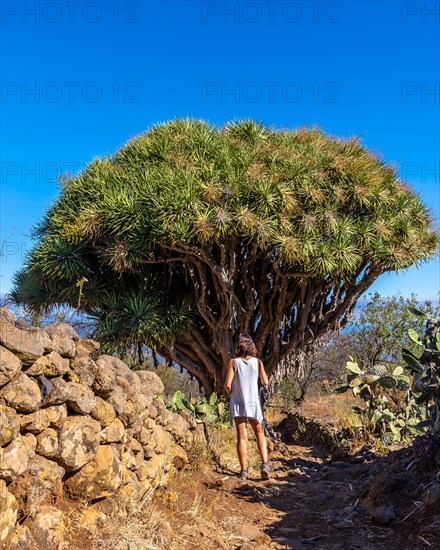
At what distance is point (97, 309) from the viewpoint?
9578 millimetres

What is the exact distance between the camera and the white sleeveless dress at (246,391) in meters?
5.98

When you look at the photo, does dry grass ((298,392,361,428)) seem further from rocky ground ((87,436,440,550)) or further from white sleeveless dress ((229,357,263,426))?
white sleeveless dress ((229,357,263,426))

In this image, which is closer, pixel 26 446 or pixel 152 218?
pixel 26 446

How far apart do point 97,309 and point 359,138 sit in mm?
5488

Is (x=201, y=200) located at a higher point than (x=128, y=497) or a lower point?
higher

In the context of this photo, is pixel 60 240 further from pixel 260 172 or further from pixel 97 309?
pixel 260 172

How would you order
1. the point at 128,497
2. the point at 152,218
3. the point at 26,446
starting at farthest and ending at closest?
1. the point at 152,218
2. the point at 128,497
3. the point at 26,446

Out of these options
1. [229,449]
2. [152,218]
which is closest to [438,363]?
[229,449]

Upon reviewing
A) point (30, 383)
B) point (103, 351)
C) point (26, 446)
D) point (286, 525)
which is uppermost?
point (103, 351)

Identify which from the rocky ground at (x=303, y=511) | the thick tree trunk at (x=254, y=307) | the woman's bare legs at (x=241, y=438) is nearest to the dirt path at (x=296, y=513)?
the rocky ground at (x=303, y=511)

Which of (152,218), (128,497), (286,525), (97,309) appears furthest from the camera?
(97,309)

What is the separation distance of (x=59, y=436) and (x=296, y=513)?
2578 millimetres

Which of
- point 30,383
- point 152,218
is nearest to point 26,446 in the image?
point 30,383

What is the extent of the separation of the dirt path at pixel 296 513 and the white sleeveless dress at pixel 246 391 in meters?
0.70
